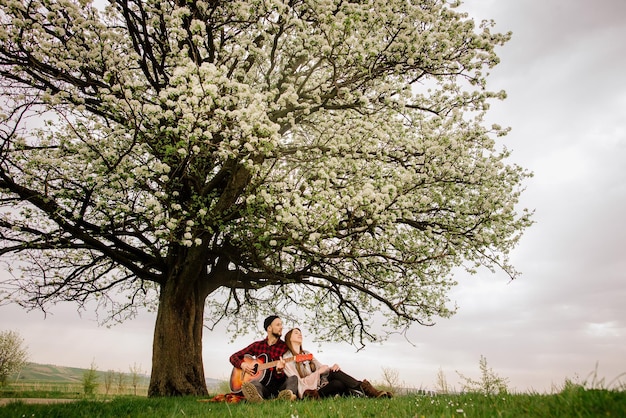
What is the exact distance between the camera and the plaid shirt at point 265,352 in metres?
9.90

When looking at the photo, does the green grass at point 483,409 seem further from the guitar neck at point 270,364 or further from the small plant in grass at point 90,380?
the small plant in grass at point 90,380

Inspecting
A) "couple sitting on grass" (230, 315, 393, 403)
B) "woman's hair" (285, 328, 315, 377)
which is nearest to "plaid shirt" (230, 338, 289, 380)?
"couple sitting on grass" (230, 315, 393, 403)

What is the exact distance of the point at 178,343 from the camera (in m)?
13.3

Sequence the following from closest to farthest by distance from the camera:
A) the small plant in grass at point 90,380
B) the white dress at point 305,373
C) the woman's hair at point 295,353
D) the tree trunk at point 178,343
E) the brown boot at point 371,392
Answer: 1. the brown boot at point 371,392
2. the white dress at point 305,373
3. the woman's hair at point 295,353
4. the tree trunk at point 178,343
5. the small plant in grass at point 90,380

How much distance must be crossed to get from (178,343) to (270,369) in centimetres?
466

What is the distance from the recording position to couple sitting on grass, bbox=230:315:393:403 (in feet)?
30.0

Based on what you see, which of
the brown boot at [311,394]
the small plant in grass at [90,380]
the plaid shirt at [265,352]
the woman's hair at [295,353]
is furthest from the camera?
the small plant in grass at [90,380]

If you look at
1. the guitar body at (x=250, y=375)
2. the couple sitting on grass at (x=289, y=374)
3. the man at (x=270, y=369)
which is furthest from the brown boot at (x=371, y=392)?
the guitar body at (x=250, y=375)

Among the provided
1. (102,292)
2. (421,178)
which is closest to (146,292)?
(102,292)

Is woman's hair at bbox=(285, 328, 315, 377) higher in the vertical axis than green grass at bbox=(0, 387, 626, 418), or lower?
higher

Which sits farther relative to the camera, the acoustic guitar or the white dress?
the acoustic guitar

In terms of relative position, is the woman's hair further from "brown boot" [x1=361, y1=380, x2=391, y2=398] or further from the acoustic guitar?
"brown boot" [x1=361, y1=380, x2=391, y2=398]

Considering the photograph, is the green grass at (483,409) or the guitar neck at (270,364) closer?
the green grass at (483,409)

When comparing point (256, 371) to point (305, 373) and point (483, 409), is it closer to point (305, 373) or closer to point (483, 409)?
point (305, 373)
